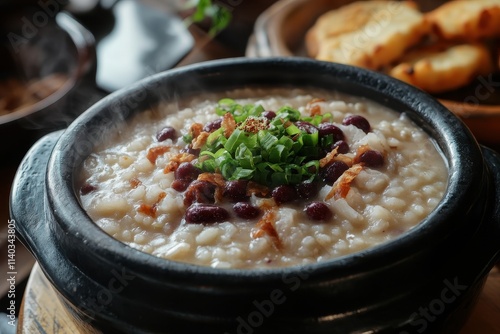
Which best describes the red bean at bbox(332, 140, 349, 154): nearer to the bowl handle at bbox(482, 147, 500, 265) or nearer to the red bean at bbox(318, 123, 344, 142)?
the red bean at bbox(318, 123, 344, 142)

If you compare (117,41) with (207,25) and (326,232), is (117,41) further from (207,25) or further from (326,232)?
(326,232)

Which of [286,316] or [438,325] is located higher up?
[286,316]

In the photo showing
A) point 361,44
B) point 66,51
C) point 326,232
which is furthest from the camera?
point 66,51

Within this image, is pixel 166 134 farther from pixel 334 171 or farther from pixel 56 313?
pixel 56 313

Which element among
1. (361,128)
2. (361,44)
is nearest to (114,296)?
(361,128)

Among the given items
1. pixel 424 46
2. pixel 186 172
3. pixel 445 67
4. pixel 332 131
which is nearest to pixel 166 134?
pixel 186 172

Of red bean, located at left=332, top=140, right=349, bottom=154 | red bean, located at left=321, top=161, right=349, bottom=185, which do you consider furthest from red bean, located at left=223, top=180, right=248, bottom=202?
red bean, located at left=332, top=140, right=349, bottom=154

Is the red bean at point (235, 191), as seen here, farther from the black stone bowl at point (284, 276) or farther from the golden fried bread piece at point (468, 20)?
the golden fried bread piece at point (468, 20)

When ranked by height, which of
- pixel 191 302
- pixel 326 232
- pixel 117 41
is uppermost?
pixel 191 302
